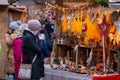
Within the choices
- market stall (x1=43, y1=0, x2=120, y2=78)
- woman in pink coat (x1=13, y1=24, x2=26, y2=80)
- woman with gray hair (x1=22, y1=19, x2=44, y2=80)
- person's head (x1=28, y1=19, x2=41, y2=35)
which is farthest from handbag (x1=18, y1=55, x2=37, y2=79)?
market stall (x1=43, y1=0, x2=120, y2=78)

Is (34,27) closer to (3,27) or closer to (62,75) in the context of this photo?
(62,75)

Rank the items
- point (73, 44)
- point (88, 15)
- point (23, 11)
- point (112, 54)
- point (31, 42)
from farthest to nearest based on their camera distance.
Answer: point (23, 11), point (73, 44), point (88, 15), point (112, 54), point (31, 42)

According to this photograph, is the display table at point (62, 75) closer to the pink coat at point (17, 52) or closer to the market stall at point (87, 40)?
the market stall at point (87, 40)

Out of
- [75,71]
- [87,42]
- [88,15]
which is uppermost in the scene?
[88,15]

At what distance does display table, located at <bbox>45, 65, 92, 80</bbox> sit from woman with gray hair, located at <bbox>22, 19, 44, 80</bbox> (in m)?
1.66

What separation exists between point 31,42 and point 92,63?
8.41 feet

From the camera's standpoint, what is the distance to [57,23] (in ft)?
35.5

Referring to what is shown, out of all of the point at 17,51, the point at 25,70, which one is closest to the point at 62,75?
the point at 17,51

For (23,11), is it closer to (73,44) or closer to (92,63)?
(73,44)

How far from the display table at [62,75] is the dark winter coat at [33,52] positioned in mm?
1652

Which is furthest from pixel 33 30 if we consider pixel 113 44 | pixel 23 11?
pixel 23 11

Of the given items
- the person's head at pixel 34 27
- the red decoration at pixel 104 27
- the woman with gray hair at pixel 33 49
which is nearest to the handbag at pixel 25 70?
the woman with gray hair at pixel 33 49

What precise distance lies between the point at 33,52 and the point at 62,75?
2.23 metres

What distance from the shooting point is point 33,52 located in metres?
7.54
